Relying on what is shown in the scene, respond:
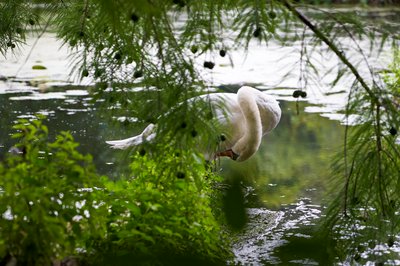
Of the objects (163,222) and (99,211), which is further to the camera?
(163,222)

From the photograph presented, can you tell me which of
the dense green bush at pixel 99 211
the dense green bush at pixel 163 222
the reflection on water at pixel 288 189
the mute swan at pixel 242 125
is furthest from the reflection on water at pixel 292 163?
the dense green bush at pixel 163 222

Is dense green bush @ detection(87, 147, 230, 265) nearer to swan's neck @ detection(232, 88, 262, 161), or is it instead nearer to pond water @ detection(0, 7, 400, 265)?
pond water @ detection(0, 7, 400, 265)

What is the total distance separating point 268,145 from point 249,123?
123 cm

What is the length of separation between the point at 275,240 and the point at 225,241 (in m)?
0.31

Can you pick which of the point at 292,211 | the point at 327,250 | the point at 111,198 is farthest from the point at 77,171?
the point at 292,211

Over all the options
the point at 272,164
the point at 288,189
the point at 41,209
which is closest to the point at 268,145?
the point at 272,164

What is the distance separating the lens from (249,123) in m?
3.56

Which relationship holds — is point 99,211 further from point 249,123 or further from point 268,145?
point 268,145

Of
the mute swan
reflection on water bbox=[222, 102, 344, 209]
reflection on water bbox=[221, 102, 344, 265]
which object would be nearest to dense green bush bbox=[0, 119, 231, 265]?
reflection on water bbox=[221, 102, 344, 265]

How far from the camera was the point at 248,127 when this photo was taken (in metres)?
3.58

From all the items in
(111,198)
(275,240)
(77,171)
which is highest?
(77,171)

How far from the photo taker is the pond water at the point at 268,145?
9.98 ft

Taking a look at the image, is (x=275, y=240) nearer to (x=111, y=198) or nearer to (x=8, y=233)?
(x=111, y=198)

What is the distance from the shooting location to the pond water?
3.04 m
